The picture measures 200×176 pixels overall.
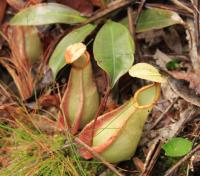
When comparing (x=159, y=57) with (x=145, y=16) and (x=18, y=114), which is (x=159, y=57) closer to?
(x=145, y=16)

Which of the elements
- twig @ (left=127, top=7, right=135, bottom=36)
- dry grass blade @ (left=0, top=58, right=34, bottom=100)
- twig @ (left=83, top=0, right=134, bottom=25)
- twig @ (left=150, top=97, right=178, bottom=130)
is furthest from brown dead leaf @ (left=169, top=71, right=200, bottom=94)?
dry grass blade @ (left=0, top=58, right=34, bottom=100)

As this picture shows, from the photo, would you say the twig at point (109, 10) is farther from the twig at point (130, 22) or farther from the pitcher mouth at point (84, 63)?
the pitcher mouth at point (84, 63)

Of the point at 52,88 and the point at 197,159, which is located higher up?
the point at 52,88

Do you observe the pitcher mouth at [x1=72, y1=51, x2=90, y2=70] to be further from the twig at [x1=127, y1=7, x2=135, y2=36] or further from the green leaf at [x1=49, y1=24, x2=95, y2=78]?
the twig at [x1=127, y1=7, x2=135, y2=36]

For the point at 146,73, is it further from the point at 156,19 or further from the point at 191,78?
Answer: the point at 156,19

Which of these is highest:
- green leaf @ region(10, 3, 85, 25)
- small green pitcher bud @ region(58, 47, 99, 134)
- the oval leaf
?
green leaf @ region(10, 3, 85, 25)

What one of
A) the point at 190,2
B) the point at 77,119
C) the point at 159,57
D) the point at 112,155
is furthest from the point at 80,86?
the point at 190,2
